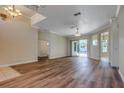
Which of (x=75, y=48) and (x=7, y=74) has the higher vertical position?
(x=75, y=48)

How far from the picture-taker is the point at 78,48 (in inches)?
579

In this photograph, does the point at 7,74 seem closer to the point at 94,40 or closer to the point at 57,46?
the point at 57,46

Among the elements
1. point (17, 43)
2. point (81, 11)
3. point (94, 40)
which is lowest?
point (17, 43)

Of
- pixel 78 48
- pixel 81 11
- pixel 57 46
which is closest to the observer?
pixel 81 11

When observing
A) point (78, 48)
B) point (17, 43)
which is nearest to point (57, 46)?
point (78, 48)

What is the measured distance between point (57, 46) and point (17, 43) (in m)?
5.81

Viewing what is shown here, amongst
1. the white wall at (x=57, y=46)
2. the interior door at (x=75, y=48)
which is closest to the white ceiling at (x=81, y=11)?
the white wall at (x=57, y=46)

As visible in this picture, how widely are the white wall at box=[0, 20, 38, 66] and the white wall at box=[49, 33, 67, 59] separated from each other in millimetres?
2667

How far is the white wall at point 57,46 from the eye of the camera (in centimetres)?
1148

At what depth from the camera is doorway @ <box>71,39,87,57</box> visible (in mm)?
14255
